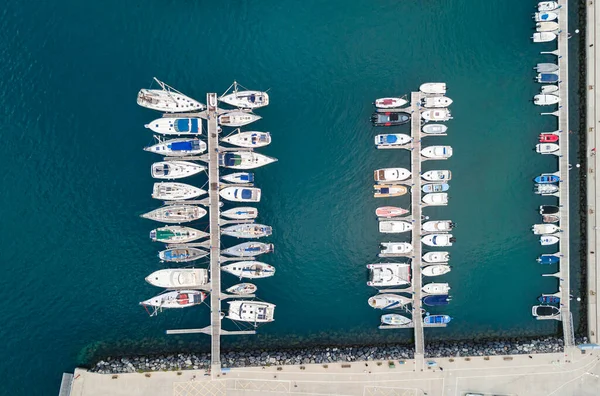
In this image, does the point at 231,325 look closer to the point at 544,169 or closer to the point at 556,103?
the point at 544,169

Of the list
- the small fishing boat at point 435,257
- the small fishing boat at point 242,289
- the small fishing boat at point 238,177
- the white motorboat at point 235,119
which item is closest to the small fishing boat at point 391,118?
the white motorboat at point 235,119

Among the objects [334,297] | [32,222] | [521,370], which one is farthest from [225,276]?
[521,370]

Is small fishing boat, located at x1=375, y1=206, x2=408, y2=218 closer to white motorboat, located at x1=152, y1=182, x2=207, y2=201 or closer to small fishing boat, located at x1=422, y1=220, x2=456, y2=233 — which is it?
small fishing boat, located at x1=422, y1=220, x2=456, y2=233

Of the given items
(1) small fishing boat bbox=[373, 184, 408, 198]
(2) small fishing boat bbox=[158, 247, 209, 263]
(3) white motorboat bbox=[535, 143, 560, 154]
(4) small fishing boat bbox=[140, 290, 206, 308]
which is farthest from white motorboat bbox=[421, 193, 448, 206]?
(4) small fishing boat bbox=[140, 290, 206, 308]

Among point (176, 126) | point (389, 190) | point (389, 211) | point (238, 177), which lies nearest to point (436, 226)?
point (389, 211)

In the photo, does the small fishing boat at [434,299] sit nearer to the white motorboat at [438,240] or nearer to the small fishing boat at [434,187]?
the white motorboat at [438,240]

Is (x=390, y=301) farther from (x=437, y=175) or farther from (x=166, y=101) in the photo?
(x=166, y=101)
